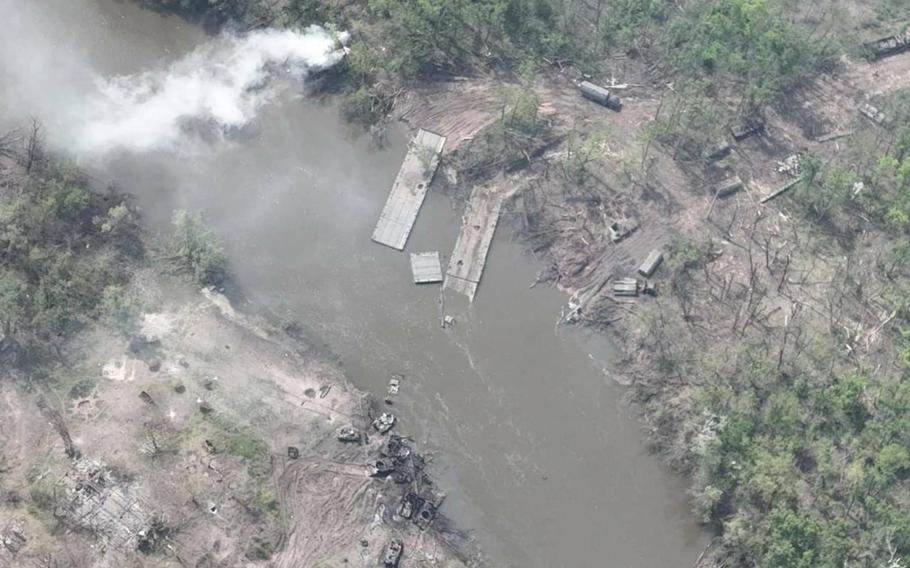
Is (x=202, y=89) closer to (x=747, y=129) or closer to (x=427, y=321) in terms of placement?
(x=427, y=321)

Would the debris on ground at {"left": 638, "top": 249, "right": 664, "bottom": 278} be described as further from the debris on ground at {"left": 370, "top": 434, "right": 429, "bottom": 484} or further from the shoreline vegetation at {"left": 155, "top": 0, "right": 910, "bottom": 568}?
the debris on ground at {"left": 370, "top": 434, "right": 429, "bottom": 484}

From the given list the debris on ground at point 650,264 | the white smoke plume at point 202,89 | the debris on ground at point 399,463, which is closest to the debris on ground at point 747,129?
the debris on ground at point 650,264

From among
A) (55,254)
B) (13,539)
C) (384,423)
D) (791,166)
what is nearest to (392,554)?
(384,423)

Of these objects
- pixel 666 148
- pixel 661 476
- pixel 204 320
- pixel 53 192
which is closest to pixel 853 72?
pixel 666 148

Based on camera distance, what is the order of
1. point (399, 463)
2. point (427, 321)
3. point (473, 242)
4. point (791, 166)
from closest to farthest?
point (399, 463)
point (427, 321)
point (473, 242)
point (791, 166)

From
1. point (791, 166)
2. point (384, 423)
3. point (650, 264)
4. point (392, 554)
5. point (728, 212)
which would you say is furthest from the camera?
point (791, 166)

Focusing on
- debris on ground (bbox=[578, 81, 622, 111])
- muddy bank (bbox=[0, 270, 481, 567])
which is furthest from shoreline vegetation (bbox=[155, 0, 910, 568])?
muddy bank (bbox=[0, 270, 481, 567])
